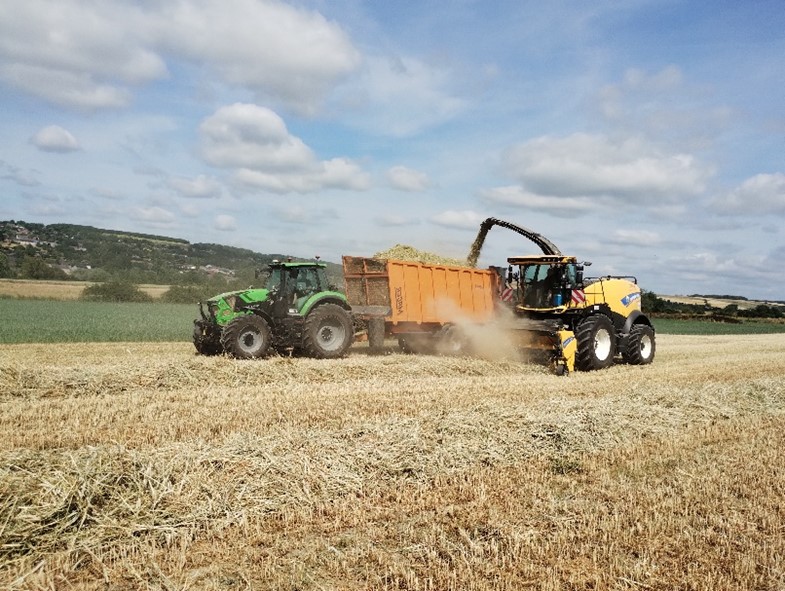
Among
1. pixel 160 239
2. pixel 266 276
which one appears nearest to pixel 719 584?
pixel 266 276

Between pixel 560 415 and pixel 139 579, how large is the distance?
16.9ft

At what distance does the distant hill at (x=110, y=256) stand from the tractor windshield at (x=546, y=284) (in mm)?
40329

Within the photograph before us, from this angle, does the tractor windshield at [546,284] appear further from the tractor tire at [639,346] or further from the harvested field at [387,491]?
the harvested field at [387,491]

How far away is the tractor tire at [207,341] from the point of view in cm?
1269

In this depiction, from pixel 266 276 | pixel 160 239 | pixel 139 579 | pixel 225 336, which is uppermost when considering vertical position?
pixel 160 239

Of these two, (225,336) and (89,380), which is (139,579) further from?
(225,336)

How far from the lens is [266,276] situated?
13242 mm

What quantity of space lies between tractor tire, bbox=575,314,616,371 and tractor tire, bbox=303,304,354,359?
462 centimetres

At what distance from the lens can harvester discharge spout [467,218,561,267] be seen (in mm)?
14977

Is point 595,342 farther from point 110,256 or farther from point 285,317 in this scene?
point 110,256

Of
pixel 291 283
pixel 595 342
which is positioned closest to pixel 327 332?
pixel 291 283

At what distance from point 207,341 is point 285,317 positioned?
5.55ft

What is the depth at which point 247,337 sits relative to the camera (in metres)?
12.0

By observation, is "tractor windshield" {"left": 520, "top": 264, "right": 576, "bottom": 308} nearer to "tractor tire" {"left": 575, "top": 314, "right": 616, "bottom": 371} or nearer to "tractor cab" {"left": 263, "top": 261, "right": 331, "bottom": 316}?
"tractor tire" {"left": 575, "top": 314, "right": 616, "bottom": 371}
